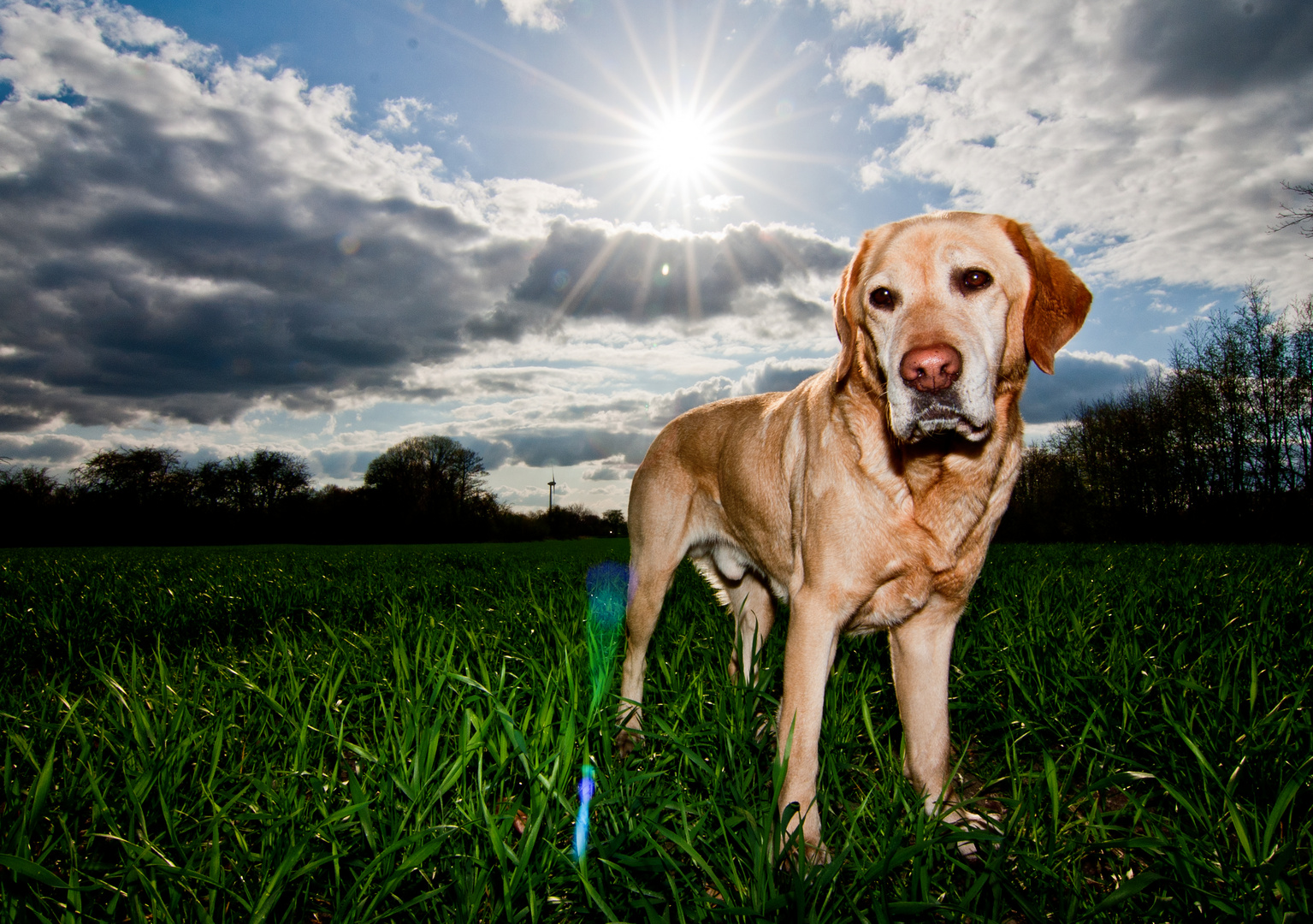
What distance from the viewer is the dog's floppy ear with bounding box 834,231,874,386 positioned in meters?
2.34

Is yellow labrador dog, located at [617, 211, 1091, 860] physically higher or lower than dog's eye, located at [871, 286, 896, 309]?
lower

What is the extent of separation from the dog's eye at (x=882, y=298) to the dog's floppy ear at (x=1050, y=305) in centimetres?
53

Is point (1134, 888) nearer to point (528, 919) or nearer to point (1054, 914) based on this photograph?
point (1054, 914)

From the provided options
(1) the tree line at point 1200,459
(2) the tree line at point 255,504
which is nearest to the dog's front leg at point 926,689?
(1) the tree line at point 1200,459

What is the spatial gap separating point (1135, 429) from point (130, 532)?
Result: 60406mm

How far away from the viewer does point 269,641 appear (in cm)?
411

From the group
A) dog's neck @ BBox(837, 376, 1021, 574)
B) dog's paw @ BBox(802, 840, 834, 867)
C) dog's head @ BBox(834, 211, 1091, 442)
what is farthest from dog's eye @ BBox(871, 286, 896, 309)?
dog's paw @ BBox(802, 840, 834, 867)

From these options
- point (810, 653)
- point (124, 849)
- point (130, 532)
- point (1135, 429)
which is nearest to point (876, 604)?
point (810, 653)

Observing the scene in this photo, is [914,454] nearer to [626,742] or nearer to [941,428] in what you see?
[941,428]

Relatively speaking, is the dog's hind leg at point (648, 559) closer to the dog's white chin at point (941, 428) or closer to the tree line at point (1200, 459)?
the dog's white chin at point (941, 428)

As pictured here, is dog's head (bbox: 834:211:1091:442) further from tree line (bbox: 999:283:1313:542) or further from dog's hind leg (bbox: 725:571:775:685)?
tree line (bbox: 999:283:1313:542)

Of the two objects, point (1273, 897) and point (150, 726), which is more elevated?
point (150, 726)

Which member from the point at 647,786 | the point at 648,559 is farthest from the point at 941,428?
the point at 648,559

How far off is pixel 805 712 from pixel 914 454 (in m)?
0.99
